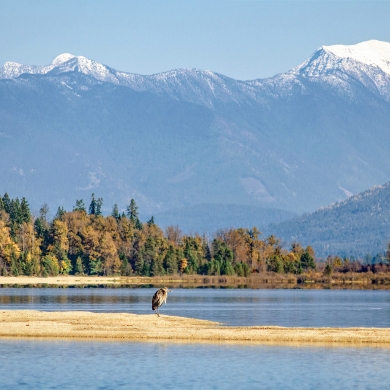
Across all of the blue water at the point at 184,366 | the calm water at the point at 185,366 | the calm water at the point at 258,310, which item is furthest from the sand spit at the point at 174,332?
the calm water at the point at 258,310

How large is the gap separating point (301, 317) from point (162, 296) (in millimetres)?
17412

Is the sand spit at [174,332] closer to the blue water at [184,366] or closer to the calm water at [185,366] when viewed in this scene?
the calm water at [185,366]

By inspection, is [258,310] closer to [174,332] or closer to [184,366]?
[174,332]

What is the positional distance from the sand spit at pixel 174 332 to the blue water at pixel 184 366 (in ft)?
10.0

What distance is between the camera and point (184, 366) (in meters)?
52.4

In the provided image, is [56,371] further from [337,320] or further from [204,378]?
[337,320]

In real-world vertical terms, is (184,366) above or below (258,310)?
below

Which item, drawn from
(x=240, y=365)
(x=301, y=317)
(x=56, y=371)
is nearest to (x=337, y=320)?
(x=301, y=317)

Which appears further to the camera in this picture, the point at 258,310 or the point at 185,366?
the point at 258,310

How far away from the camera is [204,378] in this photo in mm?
48719

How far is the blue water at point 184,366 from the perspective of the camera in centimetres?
4728

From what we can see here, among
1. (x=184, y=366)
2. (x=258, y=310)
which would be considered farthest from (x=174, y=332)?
(x=258, y=310)

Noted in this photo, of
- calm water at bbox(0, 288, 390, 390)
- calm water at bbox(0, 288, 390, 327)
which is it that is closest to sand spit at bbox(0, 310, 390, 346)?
calm water at bbox(0, 288, 390, 390)

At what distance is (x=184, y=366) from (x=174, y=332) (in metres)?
13.5
